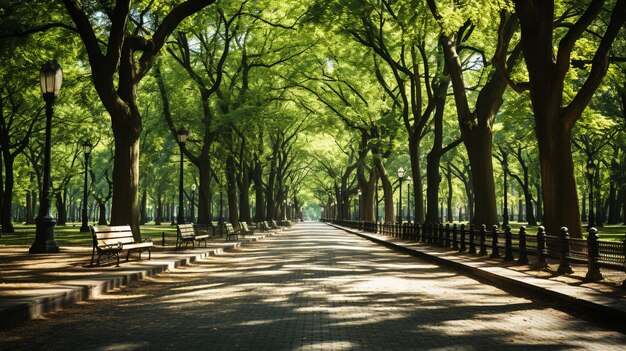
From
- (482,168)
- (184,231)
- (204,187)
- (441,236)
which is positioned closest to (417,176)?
(441,236)

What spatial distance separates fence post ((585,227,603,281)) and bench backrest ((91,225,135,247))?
9.86 meters

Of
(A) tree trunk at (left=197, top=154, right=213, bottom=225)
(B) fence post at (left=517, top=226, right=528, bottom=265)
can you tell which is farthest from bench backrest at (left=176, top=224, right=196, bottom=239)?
(A) tree trunk at (left=197, top=154, right=213, bottom=225)

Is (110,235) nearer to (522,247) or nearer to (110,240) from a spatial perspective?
(110,240)

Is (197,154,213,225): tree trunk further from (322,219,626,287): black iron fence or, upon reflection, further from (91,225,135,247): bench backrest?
(91,225,135,247): bench backrest

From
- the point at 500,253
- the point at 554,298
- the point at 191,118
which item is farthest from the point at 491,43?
the point at 554,298

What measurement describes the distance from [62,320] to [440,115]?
24.8m

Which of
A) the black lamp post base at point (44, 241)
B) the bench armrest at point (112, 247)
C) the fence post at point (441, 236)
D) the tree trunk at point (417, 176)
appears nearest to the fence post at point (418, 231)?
the tree trunk at point (417, 176)

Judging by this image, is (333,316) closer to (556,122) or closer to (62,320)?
(62,320)

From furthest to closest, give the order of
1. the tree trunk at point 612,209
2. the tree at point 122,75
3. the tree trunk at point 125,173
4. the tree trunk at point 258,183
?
the tree trunk at point 612,209 < the tree trunk at point 258,183 < the tree trunk at point 125,173 < the tree at point 122,75

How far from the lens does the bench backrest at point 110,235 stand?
1394cm

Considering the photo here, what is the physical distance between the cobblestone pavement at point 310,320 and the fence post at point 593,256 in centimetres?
182

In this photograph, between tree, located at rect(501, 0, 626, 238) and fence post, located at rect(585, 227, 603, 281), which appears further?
tree, located at rect(501, 0, 626, 238)

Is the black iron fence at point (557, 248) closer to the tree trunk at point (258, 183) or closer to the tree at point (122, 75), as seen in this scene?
the tree at point (122, 75)

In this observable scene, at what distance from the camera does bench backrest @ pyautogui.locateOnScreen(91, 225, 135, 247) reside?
45.7 feet
